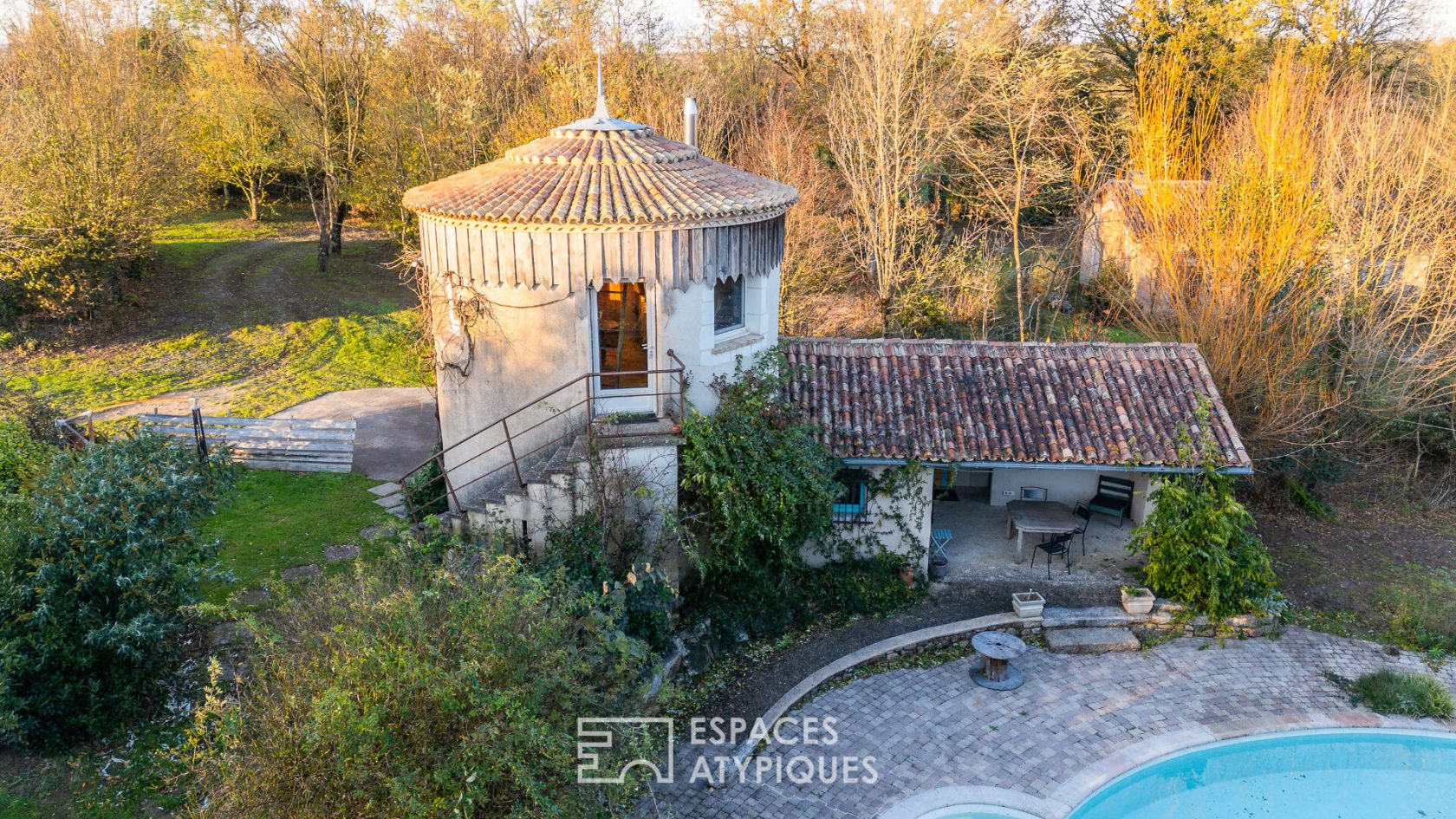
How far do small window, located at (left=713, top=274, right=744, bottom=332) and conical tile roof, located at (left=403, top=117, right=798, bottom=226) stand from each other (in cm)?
127

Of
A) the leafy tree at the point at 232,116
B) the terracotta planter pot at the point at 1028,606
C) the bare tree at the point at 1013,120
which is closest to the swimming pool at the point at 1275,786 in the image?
the terracotta planter pot at the point at 1028,606

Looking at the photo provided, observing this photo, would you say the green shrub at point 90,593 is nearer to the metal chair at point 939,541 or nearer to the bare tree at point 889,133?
the metal chair at point 939,541

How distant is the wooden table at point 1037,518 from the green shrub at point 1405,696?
4374mm

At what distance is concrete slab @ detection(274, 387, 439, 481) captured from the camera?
1869cm

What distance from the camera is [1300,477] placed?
19.3 m

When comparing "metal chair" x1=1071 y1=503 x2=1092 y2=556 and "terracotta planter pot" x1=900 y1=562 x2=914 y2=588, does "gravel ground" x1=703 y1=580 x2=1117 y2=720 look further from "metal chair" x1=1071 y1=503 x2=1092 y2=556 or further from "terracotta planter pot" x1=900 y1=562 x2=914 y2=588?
"metal chair" x1=1071 y1=503 x2=1092 y2=556

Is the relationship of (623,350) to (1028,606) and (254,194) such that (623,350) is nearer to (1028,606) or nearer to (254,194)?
(1028,606)

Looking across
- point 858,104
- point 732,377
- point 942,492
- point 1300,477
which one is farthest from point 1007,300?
point 732,377

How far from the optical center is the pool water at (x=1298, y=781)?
35.6 feet

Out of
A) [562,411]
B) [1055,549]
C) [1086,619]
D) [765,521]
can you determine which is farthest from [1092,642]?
[562,411]

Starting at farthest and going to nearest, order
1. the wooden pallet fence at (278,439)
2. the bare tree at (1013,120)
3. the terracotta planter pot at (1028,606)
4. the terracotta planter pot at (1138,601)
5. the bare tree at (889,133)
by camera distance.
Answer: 1. the bare tree at (1013,120)
2. the bare tree at (889,133)
3. the wooden pallet fence at (278,439)
4. the terracotta planter pot at (1138,601)
5. the terracotta planter pot at (1028,606)

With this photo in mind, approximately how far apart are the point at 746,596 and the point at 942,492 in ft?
18.3

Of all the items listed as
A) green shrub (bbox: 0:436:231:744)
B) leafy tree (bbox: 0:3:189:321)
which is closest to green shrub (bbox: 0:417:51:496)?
green shrub (bbox: 0:436:231:744)

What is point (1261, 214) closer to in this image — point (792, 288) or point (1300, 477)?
point (1300, 477)
